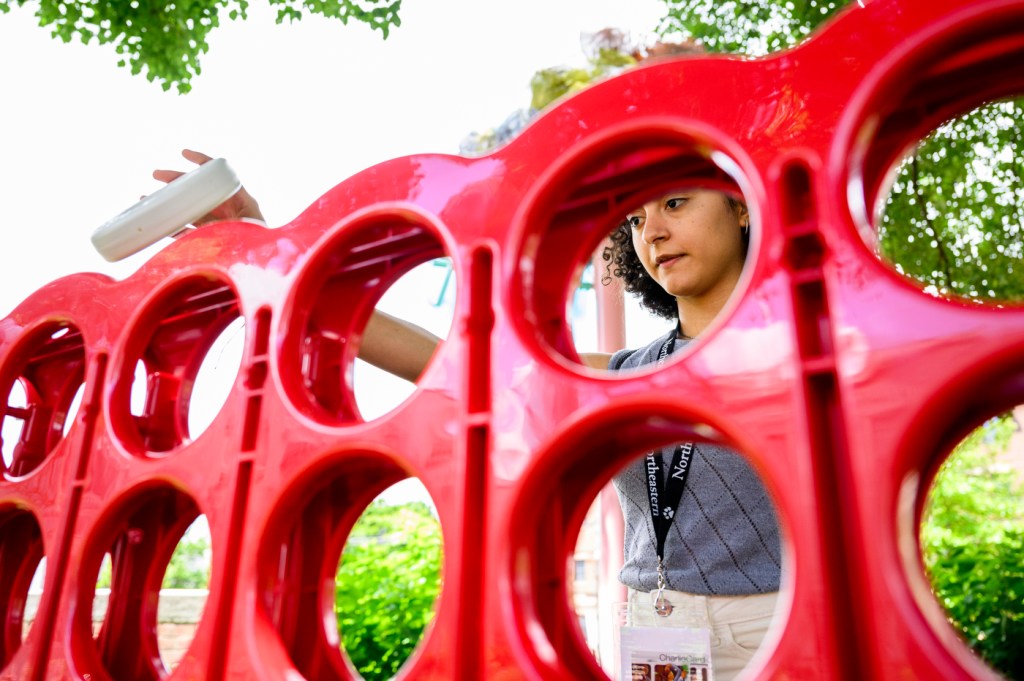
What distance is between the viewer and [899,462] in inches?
25.2

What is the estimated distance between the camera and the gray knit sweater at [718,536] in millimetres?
1232

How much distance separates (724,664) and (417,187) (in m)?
0.87

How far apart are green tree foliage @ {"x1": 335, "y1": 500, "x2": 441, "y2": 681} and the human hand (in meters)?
2.47

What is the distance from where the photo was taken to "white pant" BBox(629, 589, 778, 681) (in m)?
1.20

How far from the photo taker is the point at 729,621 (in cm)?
122

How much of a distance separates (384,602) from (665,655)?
156 inches

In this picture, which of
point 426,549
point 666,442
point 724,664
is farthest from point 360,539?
point 666,442

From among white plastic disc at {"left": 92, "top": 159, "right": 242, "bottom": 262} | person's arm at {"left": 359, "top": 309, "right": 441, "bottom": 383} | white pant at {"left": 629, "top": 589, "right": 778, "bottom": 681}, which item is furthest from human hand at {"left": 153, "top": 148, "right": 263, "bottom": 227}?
white pant at {"left": 629, "top": 589, "right": 778, "bottom": 681}

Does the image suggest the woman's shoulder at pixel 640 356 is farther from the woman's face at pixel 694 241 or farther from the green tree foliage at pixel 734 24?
the green tree foliage at pixel 734 24

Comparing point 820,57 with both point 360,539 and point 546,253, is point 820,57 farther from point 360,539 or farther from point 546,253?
point 360,539

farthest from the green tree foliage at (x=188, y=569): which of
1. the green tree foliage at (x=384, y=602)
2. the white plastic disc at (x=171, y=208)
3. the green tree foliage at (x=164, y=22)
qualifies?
the white plastic disc at (x=171, y=208)

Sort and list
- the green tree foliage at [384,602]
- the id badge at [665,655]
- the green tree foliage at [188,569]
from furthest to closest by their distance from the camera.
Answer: the green tree foliage at [188,569] < the green tree foliage at [384,602] < the id badge at [665,655]

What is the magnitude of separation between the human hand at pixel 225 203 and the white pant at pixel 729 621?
3.68 ft

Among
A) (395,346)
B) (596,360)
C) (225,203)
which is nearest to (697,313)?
(596,360)
